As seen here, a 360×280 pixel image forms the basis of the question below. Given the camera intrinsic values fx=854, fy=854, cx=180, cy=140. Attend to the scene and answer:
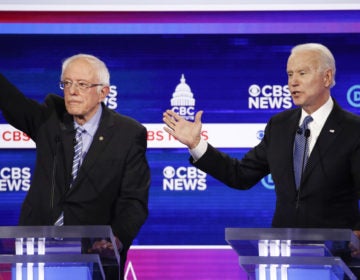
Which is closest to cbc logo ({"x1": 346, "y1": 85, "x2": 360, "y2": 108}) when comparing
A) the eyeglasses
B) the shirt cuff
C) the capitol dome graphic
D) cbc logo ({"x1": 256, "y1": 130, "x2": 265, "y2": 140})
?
cbc logo ({"x1": 256, "y1": 130, "x2": 265, "y2": 140})

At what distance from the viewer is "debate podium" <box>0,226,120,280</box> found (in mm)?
2518

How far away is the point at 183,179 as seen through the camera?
16.9 ft

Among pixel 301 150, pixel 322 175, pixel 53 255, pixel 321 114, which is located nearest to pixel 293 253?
pixel 53 255

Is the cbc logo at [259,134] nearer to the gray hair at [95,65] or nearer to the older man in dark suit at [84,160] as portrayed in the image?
the older man in dark suit at [84,160]

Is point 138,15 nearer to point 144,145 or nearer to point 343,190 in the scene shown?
point 144,145

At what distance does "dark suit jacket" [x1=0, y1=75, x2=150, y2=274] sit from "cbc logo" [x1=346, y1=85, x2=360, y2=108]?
166 cm

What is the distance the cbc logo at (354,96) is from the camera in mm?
5148

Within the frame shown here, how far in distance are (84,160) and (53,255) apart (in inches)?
56.3

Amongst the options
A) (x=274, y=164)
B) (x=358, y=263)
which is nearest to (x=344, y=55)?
(x=274, y=164)

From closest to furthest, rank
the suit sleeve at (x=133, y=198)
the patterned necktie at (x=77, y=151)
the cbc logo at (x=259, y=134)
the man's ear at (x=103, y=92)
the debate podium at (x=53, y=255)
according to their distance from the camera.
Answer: the debate podium at (x=53, y=255) → the suit sleeve at (x=133, y=198) → the patterned necktie at (x=77, y=151) → the man's ear at (x=103, y=92) → the cbc logo at (x=259, y=134)

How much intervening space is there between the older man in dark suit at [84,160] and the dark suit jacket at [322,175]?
0.35 metres

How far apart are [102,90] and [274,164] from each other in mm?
890

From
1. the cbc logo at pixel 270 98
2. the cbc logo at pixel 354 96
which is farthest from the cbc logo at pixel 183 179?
the cbc logo at pixel 354 96

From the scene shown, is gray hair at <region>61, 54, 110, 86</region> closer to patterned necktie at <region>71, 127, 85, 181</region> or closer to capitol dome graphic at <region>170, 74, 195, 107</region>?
patterned necktie at <region>71, 127, 85, 181</region>
